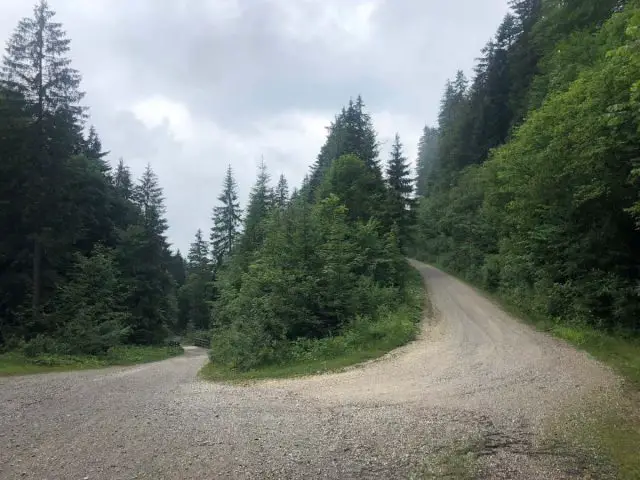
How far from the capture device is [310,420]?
8406 millimetres

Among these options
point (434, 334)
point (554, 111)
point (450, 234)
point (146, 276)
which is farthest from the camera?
point (450, 234)

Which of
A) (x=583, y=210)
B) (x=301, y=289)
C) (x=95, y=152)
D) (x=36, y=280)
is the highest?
(x=95, y=152)

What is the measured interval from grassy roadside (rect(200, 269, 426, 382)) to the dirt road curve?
107cm

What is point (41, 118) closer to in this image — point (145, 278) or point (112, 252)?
point (112, 252)

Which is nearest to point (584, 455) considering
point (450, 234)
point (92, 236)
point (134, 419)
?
point (134, 419)

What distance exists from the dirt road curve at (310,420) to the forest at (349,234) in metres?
4.38

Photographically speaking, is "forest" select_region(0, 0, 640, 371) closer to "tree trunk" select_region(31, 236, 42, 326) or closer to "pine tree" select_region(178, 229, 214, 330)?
"tree trunk" select_region(31, 236, 42, 326)

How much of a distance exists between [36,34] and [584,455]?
29185 millimetres

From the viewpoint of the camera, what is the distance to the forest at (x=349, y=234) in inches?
677

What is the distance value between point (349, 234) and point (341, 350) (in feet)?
33.7

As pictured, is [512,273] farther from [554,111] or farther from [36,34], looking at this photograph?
[36,34]

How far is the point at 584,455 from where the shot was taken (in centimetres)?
620

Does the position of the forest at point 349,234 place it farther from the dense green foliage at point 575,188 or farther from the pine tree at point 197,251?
the pine tree at point 197,251

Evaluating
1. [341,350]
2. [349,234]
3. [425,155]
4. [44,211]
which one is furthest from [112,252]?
[425,155]
